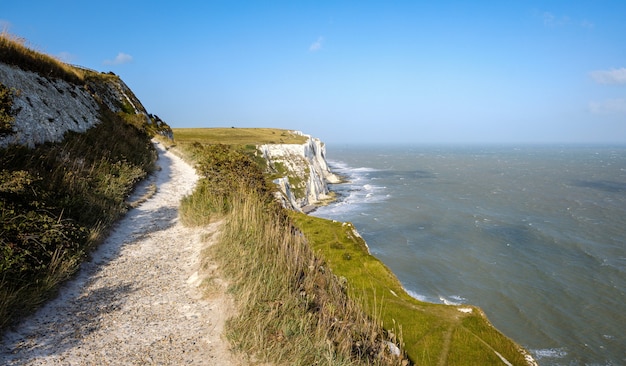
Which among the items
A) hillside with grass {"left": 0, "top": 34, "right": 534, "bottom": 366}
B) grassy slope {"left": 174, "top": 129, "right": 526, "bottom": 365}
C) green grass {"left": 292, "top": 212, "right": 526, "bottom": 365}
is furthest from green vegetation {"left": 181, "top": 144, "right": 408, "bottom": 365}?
green grass {"left": 292, "top": 212, "right": 526, "bottom": 365}

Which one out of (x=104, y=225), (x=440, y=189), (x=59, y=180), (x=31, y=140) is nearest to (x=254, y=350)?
(x=104, y=225)

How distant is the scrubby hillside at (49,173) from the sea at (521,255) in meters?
26.5

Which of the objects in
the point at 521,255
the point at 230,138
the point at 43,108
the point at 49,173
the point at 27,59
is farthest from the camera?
the point at 230,138

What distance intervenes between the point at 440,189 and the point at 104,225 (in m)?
85.3

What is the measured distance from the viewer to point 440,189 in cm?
8538

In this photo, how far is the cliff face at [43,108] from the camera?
13.5 m

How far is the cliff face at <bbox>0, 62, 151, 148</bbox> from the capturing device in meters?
13.5

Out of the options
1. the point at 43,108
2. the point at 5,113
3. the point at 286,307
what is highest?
the point at 43,108

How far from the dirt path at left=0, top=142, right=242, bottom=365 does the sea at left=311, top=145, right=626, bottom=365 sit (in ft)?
84.5

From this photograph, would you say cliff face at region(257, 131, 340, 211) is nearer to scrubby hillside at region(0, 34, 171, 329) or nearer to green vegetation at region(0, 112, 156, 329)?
scrubby hillside at region(0, 34, 171, 329)

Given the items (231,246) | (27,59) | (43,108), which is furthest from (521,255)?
(27,59)

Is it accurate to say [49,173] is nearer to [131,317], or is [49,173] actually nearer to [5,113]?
[5,113]

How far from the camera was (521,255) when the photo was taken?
40125 mm

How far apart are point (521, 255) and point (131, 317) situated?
45247 mm
